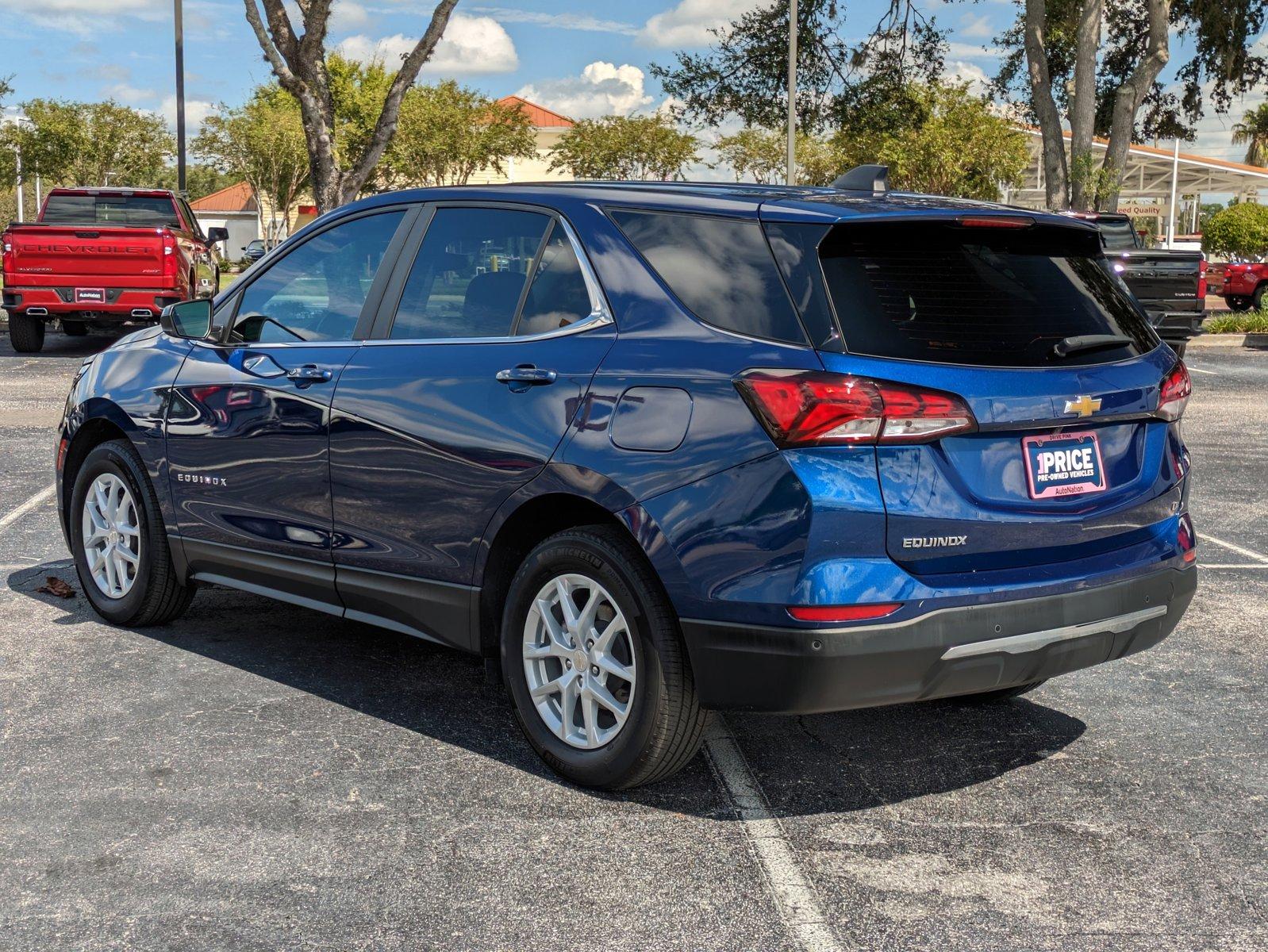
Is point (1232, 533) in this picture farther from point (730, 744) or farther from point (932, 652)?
point (932, 652)

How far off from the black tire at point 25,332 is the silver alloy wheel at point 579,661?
56.0 ft

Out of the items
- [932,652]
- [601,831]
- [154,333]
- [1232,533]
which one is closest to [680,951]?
[601,831]

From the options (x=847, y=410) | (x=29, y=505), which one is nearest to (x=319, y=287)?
(x=847, y=410)

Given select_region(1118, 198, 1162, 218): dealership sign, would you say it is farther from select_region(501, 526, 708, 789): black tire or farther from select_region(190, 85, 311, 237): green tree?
select_region(501, 526, 708, 789): black tire

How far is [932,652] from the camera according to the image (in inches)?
155

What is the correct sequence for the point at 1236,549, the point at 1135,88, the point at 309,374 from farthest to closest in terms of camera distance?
1. the point at 1135,88
2. the point at 1236,549
3. the point at 309,374

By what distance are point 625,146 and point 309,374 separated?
6618 centimetres

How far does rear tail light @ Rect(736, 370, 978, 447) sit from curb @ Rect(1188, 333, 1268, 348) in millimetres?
22662

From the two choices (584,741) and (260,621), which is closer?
(584,741)

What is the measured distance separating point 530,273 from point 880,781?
190 cm

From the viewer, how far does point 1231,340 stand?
1006 inches

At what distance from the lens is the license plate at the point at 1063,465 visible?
408 centimetres

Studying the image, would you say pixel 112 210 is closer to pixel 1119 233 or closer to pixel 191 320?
pixel 1119 233

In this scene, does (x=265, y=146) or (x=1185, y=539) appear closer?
(x=1185, y=539)
